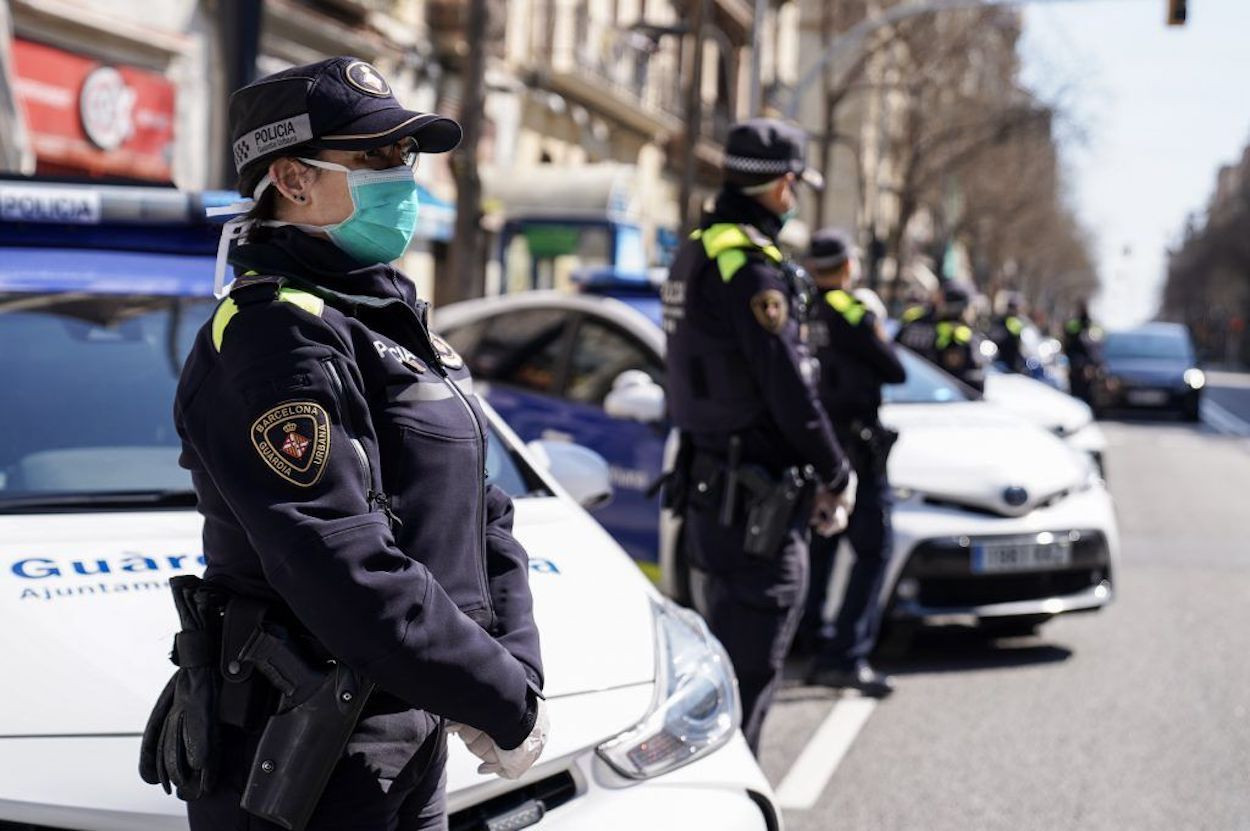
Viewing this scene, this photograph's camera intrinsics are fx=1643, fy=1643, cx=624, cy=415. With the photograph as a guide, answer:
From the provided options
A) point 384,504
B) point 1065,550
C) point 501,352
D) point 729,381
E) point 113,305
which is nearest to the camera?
point 384,504

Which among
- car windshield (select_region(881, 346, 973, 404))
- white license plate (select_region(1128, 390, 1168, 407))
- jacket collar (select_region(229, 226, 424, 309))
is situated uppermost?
jacket collar (select_region(229, 226, 424, 309))

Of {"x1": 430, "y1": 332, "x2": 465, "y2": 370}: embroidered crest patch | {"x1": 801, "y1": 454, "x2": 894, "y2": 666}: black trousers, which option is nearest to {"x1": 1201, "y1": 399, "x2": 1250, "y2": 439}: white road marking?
{"x1": 801, "y1": 454, "x2": 894, "y2": 666}: black trousers

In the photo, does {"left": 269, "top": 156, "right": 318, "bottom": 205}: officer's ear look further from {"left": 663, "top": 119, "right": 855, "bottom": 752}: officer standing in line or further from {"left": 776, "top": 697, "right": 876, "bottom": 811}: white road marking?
{"left": 776, "top": 697, "right": 876, "bottom": 811}: white road marking

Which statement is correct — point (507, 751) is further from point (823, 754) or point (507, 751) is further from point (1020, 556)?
point (1020, 556)

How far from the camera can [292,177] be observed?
2180 millimetres

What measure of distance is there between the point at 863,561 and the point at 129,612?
3821mm

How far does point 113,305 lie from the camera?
13.0 ft

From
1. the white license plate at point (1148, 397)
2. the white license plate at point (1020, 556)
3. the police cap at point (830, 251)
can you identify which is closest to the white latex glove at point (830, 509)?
the police cap at point (830, 251)

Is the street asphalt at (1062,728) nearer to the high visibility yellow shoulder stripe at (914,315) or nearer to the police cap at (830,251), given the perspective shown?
the police cap at (830,251)

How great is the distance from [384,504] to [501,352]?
5.70 m

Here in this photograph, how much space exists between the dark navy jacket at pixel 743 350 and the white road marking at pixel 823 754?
3.48 ft

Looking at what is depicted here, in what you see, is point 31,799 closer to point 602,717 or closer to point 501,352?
point 602,717

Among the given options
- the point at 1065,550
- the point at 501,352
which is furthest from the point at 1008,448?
the point at 501,352

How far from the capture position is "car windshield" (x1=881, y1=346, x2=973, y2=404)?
8297 millimetres
